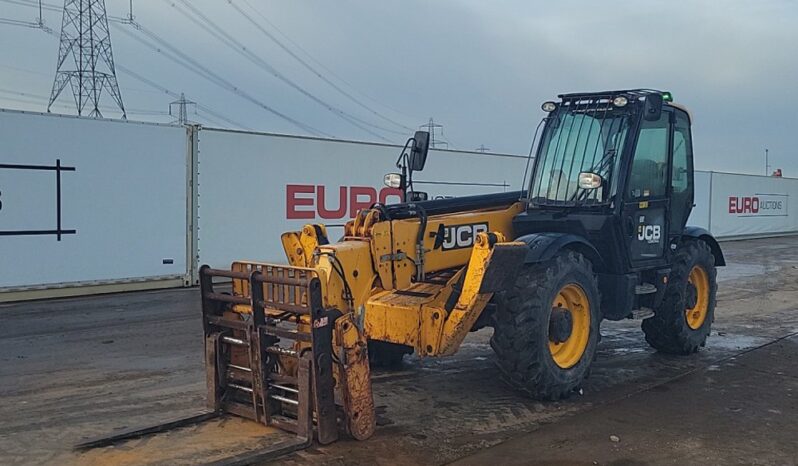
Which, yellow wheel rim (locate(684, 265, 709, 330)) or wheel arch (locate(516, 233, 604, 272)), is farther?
yellow wheel rim (locate(684, 265, 709, 330))

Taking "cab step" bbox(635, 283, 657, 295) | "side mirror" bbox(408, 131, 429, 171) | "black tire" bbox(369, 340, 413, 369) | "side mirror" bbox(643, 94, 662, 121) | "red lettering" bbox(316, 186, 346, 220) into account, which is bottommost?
"black tire" bbox(369, 340, 413, 369)

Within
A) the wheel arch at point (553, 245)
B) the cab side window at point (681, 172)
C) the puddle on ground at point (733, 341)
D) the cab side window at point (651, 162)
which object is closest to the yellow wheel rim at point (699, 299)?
the puddle on ground at point (733, 341)

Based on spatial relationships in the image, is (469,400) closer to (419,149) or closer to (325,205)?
(419,149)

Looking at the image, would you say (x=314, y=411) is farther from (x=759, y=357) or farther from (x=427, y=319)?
(x=759, y=357)

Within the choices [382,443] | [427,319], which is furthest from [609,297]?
[382,443]

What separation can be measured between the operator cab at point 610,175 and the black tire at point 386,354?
154cm

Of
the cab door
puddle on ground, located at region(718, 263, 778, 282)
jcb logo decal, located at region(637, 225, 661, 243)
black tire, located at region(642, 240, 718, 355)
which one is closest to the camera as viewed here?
the cab door

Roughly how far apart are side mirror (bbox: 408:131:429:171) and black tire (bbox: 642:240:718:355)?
10.2 ft

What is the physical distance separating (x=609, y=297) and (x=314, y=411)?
3203 millimetres

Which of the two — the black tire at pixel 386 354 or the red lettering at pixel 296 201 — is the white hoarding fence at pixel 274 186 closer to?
the red lettering at pixel 296 201

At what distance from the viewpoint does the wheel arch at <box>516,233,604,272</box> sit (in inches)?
235

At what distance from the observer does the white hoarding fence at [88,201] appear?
434 inches

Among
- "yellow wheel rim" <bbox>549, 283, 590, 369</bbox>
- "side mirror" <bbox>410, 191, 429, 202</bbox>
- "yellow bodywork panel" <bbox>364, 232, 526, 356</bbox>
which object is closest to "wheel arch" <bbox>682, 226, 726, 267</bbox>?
"yellow wheel rim" <bbox>549, 283, 590, 369</bbox>

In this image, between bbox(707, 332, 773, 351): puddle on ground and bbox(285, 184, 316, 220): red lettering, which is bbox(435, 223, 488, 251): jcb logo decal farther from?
bbox(285, 184, 316, 220): red lettering
